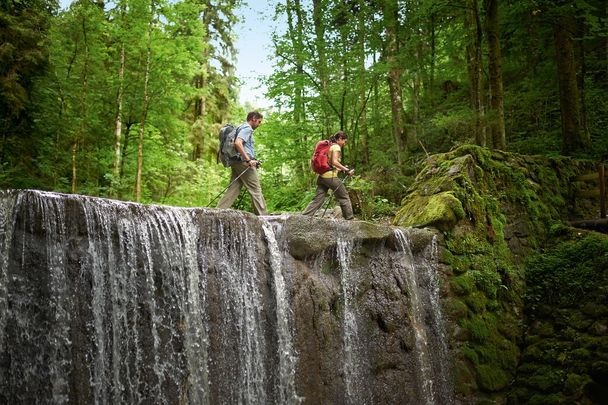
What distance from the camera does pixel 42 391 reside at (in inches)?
164

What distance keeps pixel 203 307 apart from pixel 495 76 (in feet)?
27.7

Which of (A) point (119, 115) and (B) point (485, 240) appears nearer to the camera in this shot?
(B) point (485, 240)

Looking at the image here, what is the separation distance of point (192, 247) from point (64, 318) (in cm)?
154

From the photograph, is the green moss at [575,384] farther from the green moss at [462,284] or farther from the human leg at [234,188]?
the human leg at [234,188]

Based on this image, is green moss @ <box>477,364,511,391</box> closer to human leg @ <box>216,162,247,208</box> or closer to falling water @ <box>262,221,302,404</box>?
falling water @ <box>262,221,302,404</box>

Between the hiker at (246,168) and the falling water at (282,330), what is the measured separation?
41.1 inches

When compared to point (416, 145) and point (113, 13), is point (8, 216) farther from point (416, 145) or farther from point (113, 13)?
point (416, 145)

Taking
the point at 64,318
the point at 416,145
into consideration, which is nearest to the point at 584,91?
the point at 416,145

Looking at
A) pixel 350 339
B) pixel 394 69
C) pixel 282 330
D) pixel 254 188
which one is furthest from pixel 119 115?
pixel 350 339

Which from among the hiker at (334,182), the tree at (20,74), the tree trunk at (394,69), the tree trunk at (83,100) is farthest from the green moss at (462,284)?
the tree trunk at (83,100)

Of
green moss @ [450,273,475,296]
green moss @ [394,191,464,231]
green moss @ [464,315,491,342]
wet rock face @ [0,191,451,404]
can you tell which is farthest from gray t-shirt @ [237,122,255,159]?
green moss @ [464,315,491,342]

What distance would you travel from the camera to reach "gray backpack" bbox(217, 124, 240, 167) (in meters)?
7.09

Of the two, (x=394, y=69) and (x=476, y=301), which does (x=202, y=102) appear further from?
(x=476, y=301)

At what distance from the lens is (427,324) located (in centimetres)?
746
